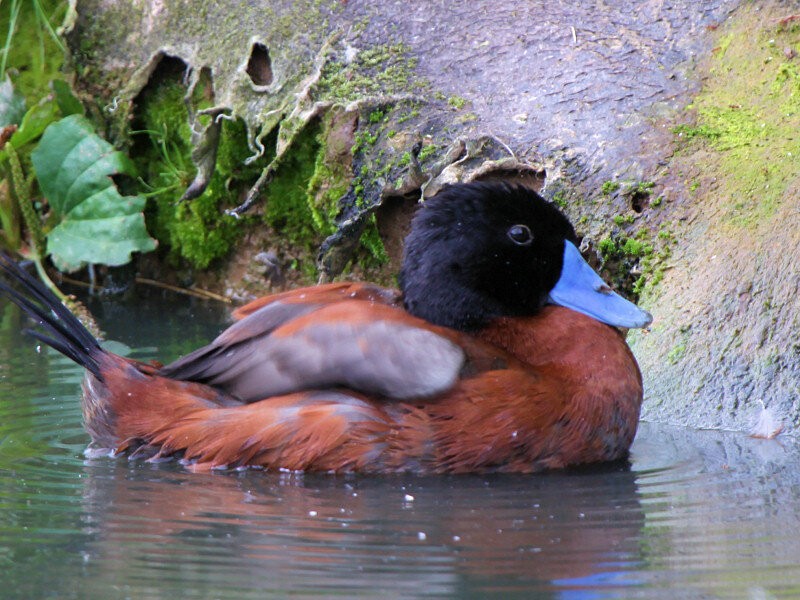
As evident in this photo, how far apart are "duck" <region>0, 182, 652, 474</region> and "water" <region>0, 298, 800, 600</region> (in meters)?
0.10

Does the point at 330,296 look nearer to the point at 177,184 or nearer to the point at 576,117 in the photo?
the point at 576,117

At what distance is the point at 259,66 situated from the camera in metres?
6.63

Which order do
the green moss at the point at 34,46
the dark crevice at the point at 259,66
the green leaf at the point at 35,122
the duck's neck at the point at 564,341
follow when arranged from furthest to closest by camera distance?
the green moss at the point at 34,46 < the green leaf at the point at 35,122 < the dark crevice at the point at 259,66 < the duck's neck at the point at 564,341

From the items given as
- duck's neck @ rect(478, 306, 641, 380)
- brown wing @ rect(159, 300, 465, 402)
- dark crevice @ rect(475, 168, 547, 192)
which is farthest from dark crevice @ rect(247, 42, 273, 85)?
duck's neck @ rect(478, 306, 641, 380)

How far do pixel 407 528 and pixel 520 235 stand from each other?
135cm

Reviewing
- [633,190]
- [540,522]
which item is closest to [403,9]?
[633,190]

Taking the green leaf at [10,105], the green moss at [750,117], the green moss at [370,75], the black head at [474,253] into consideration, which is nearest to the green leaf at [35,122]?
the green leaf at [10,105]

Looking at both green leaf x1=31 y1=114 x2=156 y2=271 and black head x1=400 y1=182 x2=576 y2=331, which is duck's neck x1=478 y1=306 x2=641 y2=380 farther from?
green leaf x1=31 y1=114 x2=156 y2=271

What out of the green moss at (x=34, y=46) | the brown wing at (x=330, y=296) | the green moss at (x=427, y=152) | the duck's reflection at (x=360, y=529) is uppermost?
→ the green moss at (x=34, y=46)

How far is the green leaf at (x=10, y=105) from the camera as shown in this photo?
6.94 m

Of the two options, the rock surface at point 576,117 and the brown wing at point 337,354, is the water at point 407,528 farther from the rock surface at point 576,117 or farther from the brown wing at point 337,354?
the rock surface at point 576,117

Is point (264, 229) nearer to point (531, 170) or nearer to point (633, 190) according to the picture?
point (531, 170)

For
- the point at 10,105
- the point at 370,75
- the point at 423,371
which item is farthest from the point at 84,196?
the point at 423,371

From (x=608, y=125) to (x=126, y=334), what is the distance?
2.59 metres
